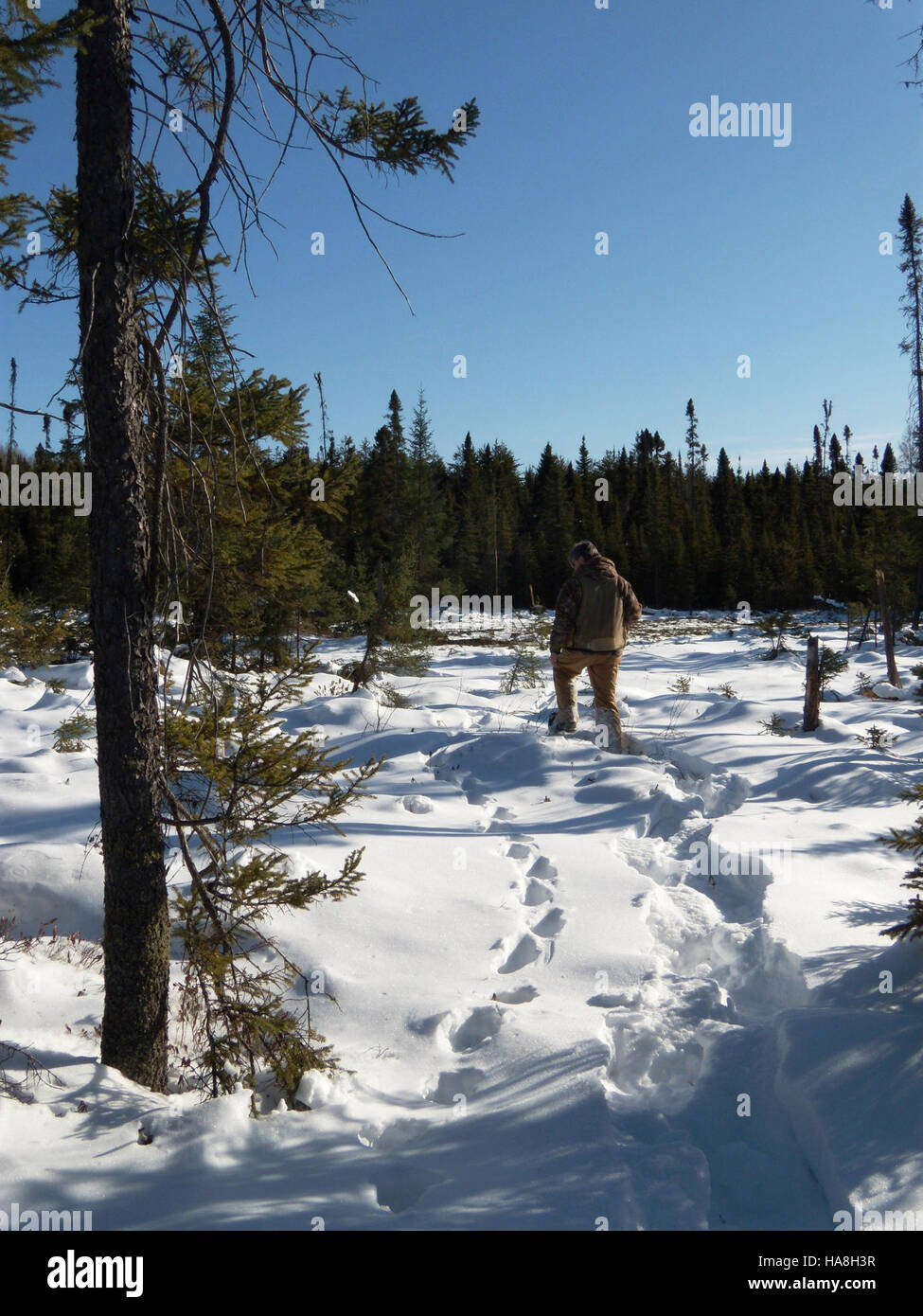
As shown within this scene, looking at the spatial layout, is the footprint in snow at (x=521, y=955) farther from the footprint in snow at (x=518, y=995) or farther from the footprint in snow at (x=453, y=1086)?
the footprint in snow at (x=453, y=1086)

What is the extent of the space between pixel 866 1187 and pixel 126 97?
450 cm

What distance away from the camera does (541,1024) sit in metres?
3.42

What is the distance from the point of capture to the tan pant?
28.5 feet

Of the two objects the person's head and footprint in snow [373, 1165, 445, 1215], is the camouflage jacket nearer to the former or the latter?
the person's head

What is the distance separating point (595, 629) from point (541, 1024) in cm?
560

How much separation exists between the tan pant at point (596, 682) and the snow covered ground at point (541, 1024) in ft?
5.67

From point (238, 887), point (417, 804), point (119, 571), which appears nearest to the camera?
point (119, 571)

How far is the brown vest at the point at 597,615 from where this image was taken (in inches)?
335

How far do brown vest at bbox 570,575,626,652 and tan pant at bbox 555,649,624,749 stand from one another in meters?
0.15

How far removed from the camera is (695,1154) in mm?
2641

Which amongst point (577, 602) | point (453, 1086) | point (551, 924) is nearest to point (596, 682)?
point (577, 602)

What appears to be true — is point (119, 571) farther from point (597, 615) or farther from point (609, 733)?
point (609, 733)

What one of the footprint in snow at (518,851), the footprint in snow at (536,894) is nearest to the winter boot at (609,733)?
the footprint in snow at (518,851)
